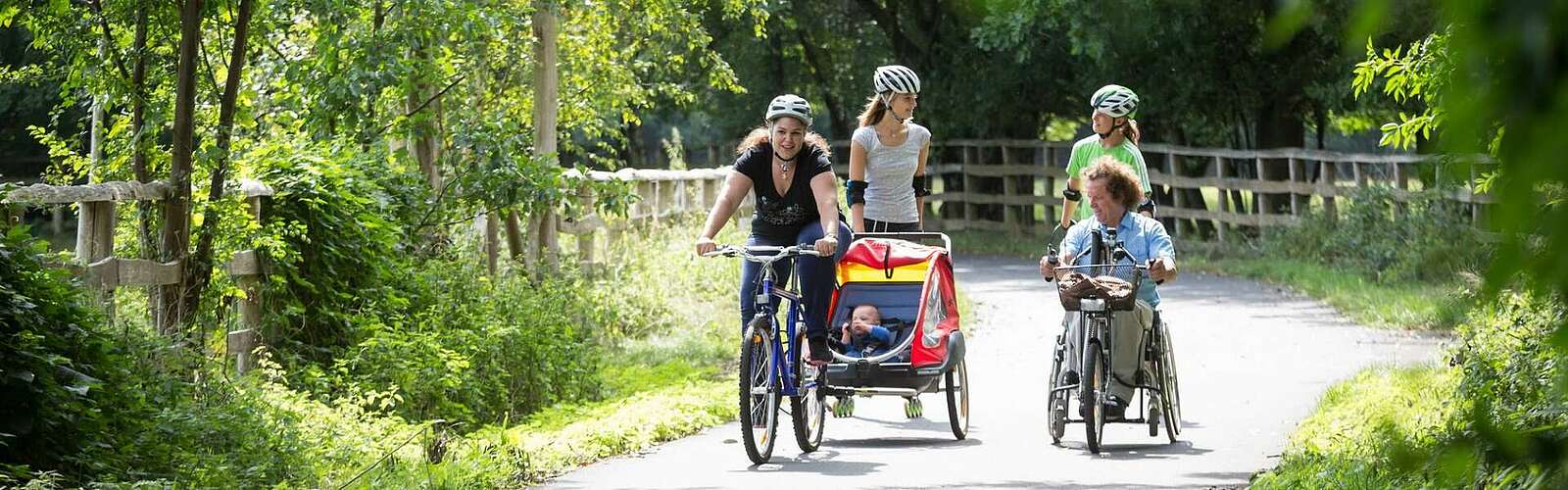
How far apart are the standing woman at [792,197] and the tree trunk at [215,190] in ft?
8.33

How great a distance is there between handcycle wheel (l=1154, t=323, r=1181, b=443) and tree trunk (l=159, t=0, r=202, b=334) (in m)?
4.64

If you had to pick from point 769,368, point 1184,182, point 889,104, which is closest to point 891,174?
point 889,104

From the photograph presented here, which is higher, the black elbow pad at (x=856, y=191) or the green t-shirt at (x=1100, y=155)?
the green t-shirt at (x=1100, y=155)

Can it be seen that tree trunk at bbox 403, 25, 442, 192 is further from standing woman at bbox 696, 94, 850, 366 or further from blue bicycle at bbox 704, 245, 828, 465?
blue bicycle at bbox 704, 245, 828, 465

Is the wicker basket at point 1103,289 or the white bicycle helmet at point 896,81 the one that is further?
the white bicycle helmet at point 896,81

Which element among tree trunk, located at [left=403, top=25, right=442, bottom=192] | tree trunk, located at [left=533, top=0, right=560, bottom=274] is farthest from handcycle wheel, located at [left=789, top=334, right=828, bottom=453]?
tree trunk, located at [left=533, top=0, right=560, bottom=274]

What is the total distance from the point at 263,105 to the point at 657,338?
363 cm

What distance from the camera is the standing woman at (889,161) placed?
10102mm

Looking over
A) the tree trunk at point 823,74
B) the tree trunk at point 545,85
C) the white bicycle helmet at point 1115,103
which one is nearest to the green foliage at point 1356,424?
the white bicycle helmet at point 1115,103

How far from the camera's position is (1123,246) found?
8734 mm

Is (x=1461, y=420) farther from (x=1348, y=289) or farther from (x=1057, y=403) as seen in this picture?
(x=1348, y=289)

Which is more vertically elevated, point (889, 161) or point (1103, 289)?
point (889, 161)

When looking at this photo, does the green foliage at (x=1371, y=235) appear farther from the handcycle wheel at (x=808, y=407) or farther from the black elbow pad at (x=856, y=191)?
the handcycle wheel at (x=808, y=407)

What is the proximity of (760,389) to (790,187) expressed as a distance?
3.22 ft
